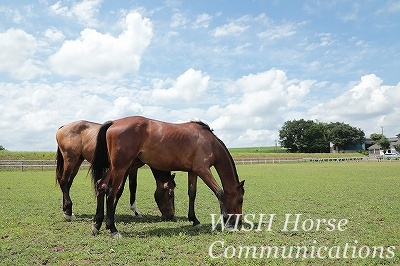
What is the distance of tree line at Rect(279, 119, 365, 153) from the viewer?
351 feet

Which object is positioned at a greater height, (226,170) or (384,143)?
(384,143)

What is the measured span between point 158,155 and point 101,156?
4.40 ft

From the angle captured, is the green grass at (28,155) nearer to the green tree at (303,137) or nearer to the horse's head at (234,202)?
the horse's head at (234,202)

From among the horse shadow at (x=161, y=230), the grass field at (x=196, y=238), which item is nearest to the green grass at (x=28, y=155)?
the grass field at (x=196, y=238)

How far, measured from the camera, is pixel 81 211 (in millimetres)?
10734

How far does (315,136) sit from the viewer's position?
108625mm

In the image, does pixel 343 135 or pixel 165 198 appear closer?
pixel 165 198

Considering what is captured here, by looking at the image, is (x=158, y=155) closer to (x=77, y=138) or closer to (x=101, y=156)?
(x=101, y=156)

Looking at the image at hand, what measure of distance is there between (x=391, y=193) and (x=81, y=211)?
12280 millimetres

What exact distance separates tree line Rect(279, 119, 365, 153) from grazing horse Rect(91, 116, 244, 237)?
10359 centimetres

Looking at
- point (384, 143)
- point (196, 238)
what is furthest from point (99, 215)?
point (384, 143)

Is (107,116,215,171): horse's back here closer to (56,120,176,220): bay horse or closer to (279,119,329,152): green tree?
(56,120,176,220): bay horse

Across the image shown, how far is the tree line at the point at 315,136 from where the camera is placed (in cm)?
10712

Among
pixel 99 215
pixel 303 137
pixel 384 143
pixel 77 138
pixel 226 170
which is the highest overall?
pixel 303 137
